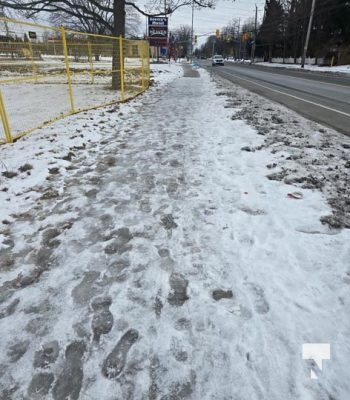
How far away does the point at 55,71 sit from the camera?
10.2 metres

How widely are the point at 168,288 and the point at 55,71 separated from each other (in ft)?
33.6

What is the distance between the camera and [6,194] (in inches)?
149

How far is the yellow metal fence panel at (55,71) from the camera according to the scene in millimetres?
6918

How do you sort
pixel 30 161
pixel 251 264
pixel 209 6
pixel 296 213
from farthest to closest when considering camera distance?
pixel 209 6 → pixel 30 161 → pixel 296 213 → pixel 251 264

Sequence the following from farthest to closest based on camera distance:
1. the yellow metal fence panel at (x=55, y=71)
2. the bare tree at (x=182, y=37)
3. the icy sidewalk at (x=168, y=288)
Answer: the bare tree at (x=182, y=37) → the yellow metal fence panel at (x=55, y=71) → the icy sidewalk at (x=168, y=288)

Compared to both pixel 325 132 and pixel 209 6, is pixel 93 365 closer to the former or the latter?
pixel 325 132

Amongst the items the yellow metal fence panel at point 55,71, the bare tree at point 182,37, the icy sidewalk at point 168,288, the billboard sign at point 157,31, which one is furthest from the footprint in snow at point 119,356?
the bare tree at point 182,37

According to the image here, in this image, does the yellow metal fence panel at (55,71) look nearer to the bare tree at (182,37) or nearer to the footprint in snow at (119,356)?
the footprint in snow at (119,356)

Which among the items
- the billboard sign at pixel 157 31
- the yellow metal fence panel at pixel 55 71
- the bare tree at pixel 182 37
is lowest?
the yellow metal fence panel at pixel 55 71

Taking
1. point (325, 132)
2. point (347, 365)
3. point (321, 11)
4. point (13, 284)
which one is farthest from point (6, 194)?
point (321, 11)

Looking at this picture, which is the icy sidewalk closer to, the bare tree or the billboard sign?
the billboard sign

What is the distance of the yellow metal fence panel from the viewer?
692 centimetres

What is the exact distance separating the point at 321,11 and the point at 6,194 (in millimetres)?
51701

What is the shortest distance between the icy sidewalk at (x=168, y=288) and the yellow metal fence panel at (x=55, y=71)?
3.56 meters
